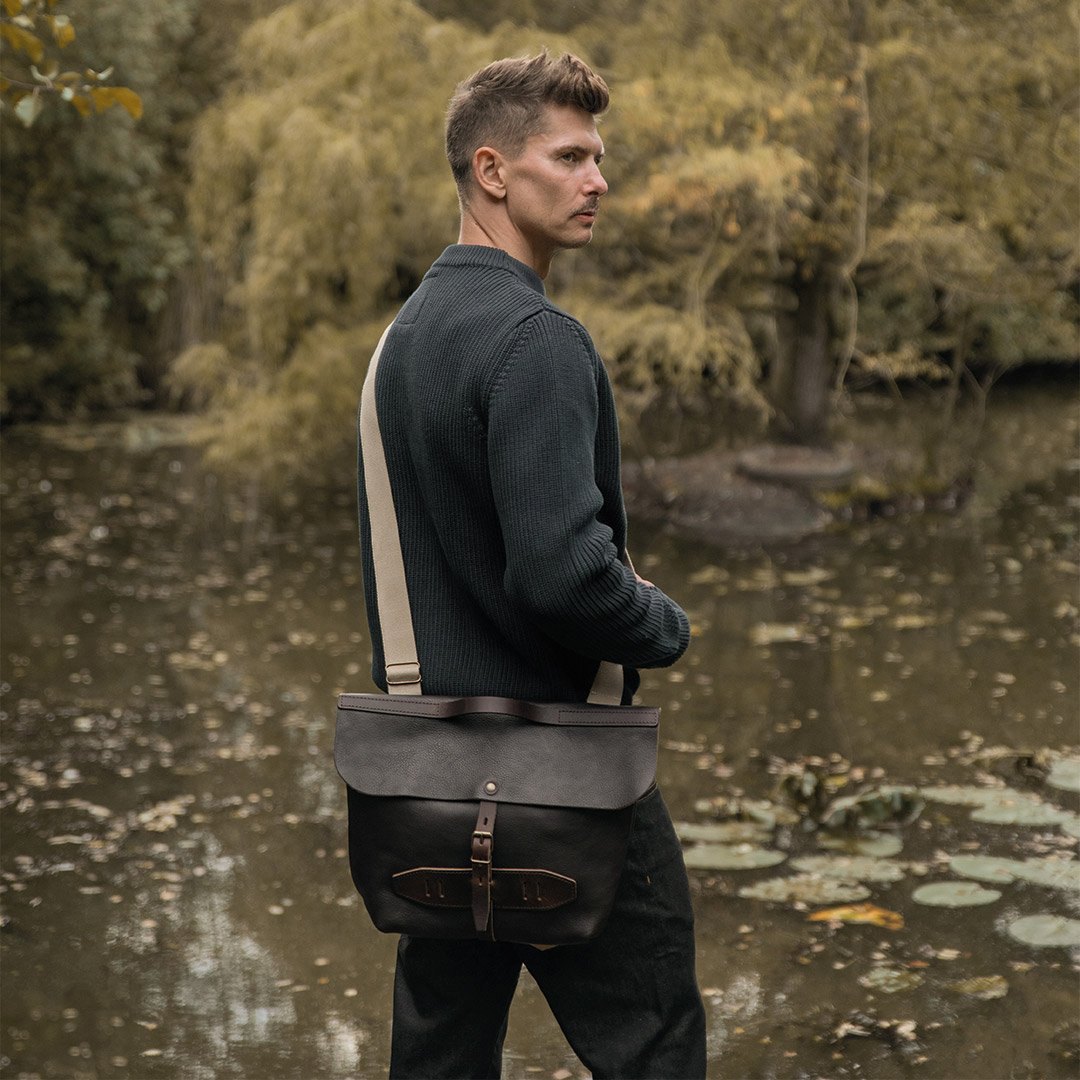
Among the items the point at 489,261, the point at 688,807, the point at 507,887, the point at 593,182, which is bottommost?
the point at 688,807

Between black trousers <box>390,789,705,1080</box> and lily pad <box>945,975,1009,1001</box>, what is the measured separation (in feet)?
5.74

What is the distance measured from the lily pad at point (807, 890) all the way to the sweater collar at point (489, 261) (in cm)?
271

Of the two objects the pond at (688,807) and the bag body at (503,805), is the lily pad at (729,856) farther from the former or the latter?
the bag body at (503,805)

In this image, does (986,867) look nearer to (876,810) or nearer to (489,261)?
(876,810)

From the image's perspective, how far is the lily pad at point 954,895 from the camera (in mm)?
4258

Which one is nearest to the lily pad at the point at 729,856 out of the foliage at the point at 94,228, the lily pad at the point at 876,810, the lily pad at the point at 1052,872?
the lily pad at the point at 876,810

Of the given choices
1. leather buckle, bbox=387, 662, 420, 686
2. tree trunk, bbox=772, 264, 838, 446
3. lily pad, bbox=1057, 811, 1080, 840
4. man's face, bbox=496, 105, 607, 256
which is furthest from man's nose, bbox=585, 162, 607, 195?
tree trunk, bbox=772, 264, 838, 446

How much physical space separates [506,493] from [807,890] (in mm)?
2800

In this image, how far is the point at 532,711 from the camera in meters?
2.05

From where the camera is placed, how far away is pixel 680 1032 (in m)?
2.17

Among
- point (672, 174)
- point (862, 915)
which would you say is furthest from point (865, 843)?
point (672, 174)

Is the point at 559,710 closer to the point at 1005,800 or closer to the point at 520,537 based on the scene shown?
the point at 520,537

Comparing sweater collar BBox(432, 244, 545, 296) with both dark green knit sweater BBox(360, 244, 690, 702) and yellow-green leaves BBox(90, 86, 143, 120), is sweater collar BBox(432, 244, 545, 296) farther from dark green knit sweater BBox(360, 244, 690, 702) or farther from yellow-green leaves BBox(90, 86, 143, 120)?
yellow-green leaves BBox(90, 86, 143, 120)

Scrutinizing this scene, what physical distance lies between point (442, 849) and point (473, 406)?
0.59 metres
